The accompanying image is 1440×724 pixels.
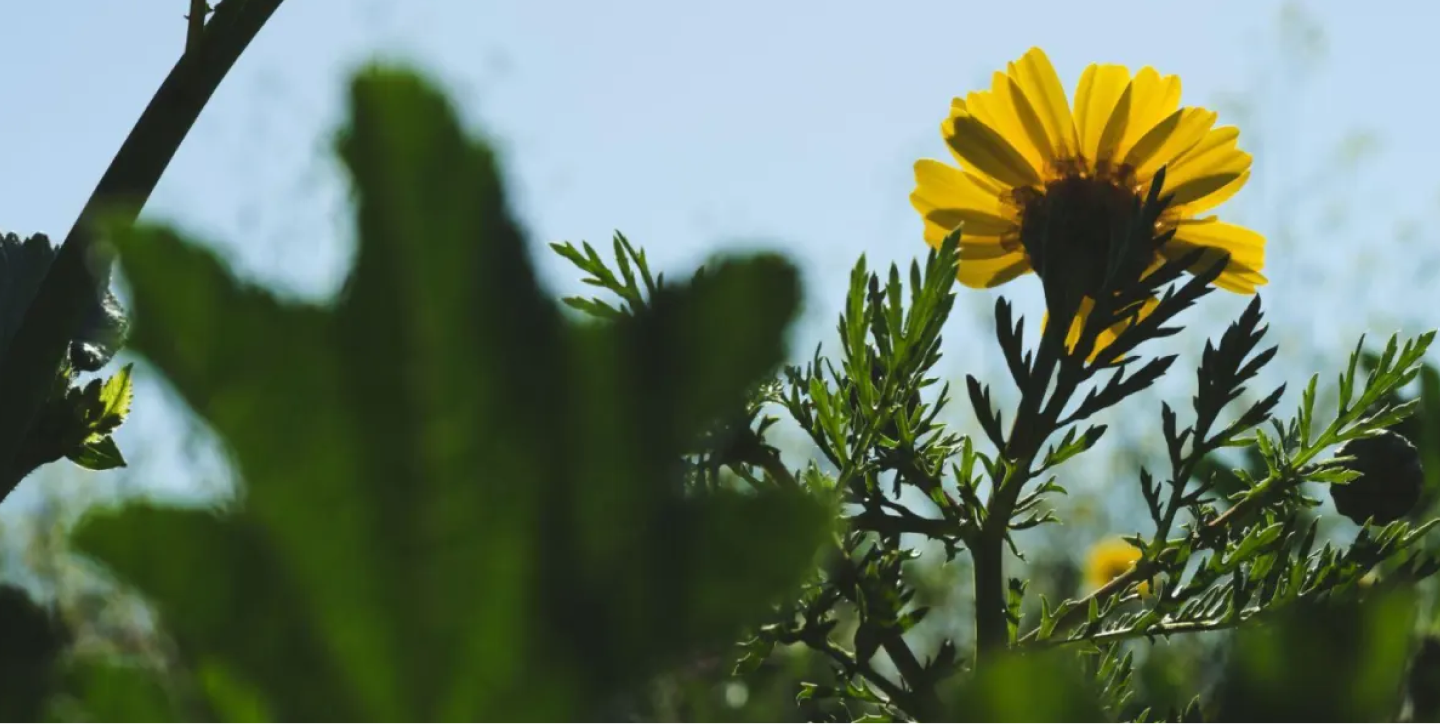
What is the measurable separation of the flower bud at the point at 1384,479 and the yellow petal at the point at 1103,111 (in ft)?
0.76

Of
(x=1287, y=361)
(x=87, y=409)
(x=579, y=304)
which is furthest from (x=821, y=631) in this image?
(x=1287, y=361)

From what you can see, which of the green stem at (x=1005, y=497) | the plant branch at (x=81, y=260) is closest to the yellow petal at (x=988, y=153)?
the green stem at (x=1005, y=497)

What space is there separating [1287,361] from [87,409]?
855cm

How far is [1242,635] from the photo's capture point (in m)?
0.28

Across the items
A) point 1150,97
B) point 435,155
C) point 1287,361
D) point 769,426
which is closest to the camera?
point 435,155

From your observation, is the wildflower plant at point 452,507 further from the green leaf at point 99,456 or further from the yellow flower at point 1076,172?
the yellow flower at point 1076,172

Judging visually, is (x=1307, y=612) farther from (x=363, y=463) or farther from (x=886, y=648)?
(x=886, y=648)

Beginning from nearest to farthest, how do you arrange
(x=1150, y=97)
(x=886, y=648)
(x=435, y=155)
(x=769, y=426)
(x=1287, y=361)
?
(x=435, y=155), (x=886, y=648), (x=769, y=426), (x=1150, y=97), (x=1287, y=361)

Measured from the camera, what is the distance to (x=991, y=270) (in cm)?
102

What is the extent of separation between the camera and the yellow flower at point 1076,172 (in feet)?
3.00

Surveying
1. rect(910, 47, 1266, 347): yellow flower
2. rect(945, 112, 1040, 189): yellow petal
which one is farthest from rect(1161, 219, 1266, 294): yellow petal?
rect(945, 112, 1040, 189): yellow petal

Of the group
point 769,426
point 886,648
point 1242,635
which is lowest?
point 1242,635

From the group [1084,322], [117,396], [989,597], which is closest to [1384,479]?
[1084,322]

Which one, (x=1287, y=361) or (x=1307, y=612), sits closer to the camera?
(x=1307, y=612)
